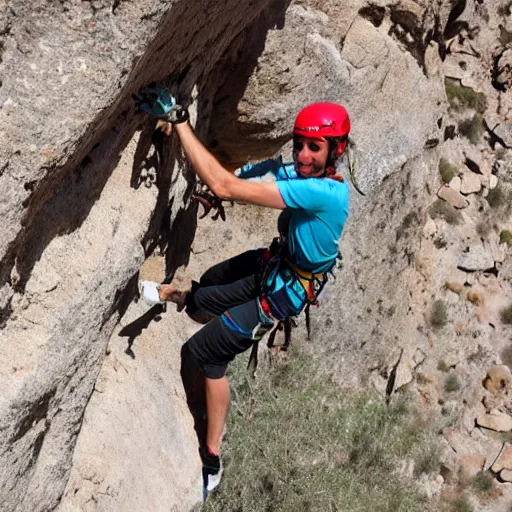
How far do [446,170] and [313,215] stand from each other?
18.1 feet

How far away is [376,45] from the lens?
6664 millimetres

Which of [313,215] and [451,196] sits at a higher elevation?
[313,215]

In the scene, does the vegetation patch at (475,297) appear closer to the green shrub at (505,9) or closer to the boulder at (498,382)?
the boulder at (498,382)

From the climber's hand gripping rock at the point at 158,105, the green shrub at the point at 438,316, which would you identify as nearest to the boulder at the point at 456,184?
the green shrub at the point at 438,316

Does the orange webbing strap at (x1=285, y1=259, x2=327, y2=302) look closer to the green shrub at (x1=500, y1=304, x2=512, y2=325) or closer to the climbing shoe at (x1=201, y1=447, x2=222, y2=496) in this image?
the climbing shoe at (x1=201, y1=447, x2=222, y2=496)

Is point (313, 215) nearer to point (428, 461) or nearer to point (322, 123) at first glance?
point (322, 123)

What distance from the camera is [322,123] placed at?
12.2ft

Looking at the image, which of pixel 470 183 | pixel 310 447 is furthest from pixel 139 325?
pixel 470 183

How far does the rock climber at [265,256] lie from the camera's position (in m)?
3.60

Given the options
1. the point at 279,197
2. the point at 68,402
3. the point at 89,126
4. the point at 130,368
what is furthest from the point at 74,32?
the point at 130,368

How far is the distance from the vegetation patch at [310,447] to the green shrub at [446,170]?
277 centimetres

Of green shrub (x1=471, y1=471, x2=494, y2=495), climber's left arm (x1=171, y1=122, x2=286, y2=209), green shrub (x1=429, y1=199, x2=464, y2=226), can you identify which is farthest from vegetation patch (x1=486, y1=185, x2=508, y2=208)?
climber's left arm (x1=171, y1=122, x2=286, y2=209)

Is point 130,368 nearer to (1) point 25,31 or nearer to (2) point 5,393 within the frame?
(2) point 5,393

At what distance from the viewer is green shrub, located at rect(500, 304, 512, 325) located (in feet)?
29.8
